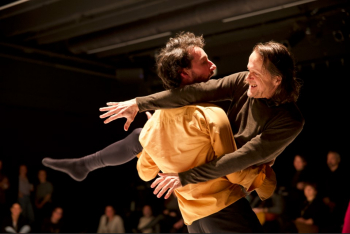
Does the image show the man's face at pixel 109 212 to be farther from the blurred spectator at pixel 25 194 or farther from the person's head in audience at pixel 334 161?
the person's head in audience at pixel 334 161

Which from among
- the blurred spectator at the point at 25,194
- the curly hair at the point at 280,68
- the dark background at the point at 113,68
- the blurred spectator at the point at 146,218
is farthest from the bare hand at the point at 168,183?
the blurred spectator at the point at 25,194

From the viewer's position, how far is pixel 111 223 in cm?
592

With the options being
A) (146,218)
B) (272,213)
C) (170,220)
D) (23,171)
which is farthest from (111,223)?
(272,213)

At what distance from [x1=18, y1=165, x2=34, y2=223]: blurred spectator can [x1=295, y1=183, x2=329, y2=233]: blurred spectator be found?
3.86 metres

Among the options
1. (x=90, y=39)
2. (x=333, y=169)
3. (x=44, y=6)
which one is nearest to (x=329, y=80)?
(x=333, y=169)

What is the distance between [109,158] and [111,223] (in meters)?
3.87

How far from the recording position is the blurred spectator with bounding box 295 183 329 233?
4.11 metres

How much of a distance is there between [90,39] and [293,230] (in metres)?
3.63

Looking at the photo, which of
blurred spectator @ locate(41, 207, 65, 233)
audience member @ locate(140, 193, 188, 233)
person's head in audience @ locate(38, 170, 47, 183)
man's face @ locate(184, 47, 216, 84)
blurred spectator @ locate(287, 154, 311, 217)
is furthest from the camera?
person's head in audience @ locate(38, 170, 47, 183)

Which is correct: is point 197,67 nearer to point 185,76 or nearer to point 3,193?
point 185,76

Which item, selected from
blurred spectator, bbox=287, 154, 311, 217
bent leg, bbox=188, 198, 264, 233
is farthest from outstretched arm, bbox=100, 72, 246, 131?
blurred spectator, bbox=287, 154, 311, 217

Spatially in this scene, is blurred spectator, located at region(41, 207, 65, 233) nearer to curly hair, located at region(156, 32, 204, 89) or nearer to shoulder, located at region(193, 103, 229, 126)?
curly hair, located at region(156, 32, 204, 89)

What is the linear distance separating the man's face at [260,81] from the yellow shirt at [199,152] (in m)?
0.17

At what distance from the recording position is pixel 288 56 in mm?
1719
